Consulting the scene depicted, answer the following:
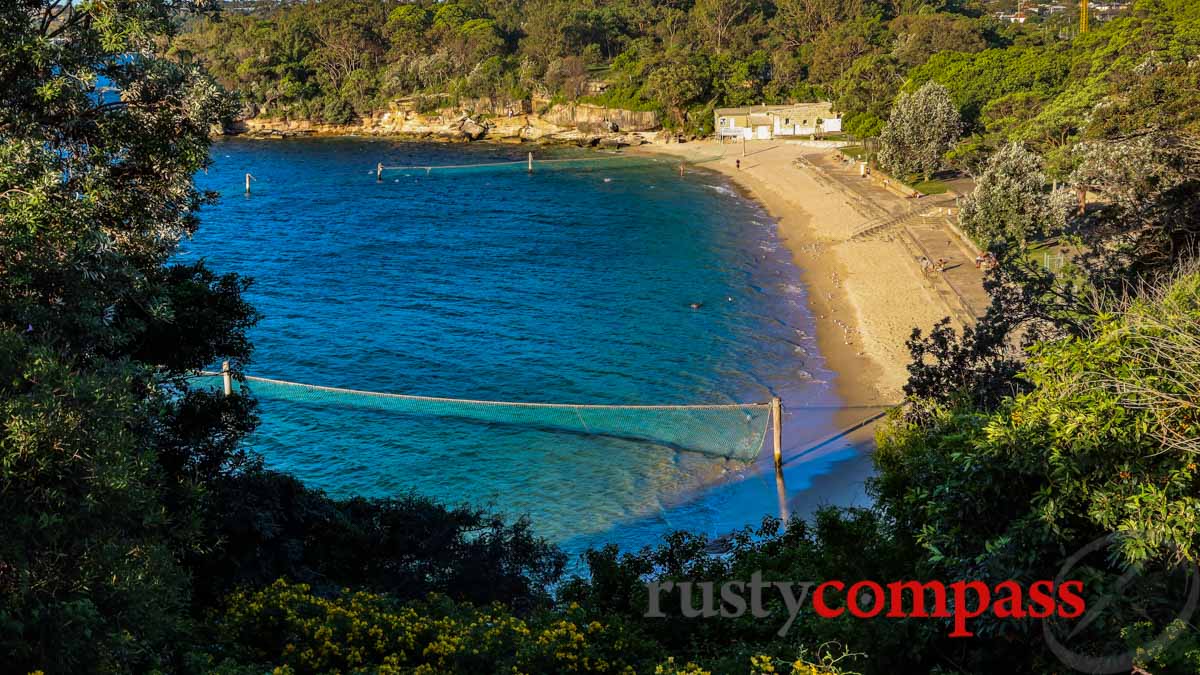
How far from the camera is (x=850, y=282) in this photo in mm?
39531

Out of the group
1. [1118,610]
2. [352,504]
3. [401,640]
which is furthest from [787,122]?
[401,640]

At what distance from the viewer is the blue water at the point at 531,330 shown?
75.9 feet

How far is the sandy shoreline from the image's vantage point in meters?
29.0

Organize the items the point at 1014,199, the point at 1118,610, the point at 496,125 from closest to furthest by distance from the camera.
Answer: the point at 1118,610 → the point at 1014,199 → the point at 496,125

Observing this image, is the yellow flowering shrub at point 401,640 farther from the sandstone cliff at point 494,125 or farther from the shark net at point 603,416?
the sandstone cliff at point 494,125

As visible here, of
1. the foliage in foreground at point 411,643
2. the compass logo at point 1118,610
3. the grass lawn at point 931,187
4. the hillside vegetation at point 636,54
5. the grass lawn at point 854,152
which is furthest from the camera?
the hillside vegetation at point 636,54

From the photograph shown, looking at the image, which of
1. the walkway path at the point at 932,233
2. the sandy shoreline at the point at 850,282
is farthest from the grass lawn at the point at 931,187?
the sandy shoreline at the point at 850,282

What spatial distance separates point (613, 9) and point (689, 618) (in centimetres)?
12061

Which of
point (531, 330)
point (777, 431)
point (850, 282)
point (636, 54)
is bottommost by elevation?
point (531, 330)

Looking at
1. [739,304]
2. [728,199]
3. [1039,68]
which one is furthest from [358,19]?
[739,304]

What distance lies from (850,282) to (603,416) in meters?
17.1

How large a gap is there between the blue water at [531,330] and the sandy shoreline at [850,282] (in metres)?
0.93

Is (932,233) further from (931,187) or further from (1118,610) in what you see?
(1118,610)

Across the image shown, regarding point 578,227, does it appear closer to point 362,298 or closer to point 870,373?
point 362,298
